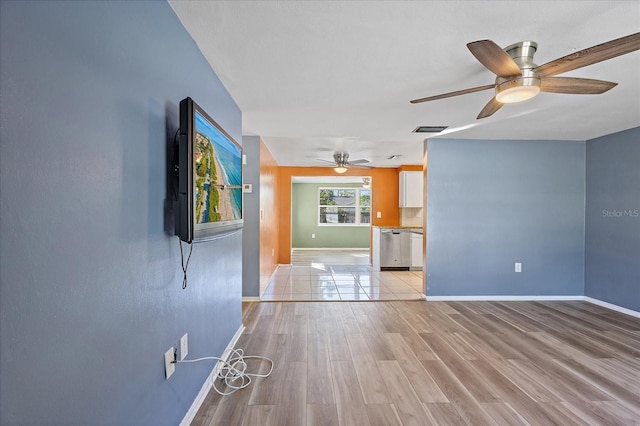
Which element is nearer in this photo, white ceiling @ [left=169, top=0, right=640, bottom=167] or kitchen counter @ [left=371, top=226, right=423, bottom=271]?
white ceiling @ [left=169, top=0, right=640, bottom=167]

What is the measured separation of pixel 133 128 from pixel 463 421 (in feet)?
7.23

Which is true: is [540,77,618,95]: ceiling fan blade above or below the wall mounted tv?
above

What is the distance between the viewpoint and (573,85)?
6.24 feet

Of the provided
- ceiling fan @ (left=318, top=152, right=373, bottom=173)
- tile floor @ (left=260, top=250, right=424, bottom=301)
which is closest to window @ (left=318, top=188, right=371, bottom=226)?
tile floor @ (left=260, top=250, right=424, bottom=301)

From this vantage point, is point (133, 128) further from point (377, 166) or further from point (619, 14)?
point (377, 166)

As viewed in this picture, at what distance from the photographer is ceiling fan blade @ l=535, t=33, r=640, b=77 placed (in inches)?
54.8

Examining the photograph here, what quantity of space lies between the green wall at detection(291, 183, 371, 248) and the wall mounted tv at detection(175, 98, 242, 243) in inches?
294

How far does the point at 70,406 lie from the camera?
0.86 metres

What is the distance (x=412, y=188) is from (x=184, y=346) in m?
5.83

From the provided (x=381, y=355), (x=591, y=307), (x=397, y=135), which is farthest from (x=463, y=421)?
(x=591, y=307)

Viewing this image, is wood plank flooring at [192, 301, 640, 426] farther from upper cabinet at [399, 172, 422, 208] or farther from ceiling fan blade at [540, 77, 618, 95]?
upper cabinet at [399, 172, 422, 208]

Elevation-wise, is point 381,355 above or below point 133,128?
below

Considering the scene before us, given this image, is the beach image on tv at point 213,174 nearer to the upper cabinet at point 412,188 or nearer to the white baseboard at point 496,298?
the white baseboard at point 496,298

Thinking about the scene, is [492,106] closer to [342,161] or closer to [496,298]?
[496,298]
